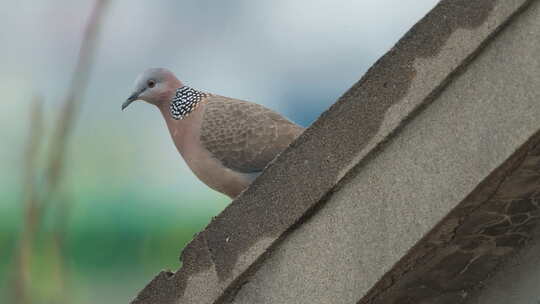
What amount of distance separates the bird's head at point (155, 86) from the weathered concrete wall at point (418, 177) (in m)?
2.45

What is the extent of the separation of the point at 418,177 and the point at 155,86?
293 centimetres

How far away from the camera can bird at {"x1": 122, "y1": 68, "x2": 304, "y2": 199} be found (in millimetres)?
5301

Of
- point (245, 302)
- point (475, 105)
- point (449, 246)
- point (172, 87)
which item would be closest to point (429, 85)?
point (475, 105)

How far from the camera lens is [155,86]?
619cm

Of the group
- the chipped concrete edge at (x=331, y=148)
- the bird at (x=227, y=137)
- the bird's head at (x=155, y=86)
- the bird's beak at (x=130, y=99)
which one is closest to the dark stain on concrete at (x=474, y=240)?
the chipped concrete edge at (x=331, y=148)

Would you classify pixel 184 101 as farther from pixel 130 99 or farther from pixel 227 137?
pixel 227 137

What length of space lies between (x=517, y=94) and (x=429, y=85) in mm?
311

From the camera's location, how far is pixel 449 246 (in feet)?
12.2

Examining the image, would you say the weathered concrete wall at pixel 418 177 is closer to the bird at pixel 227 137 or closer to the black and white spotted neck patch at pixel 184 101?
the bird at pixel 227 137

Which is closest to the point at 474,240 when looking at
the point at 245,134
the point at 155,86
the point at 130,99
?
the point at 245,134

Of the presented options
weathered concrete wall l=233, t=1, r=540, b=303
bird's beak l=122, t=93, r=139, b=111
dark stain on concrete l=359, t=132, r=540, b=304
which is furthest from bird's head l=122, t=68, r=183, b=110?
dark stain on concrete l=359, t=132, r=540, b=304

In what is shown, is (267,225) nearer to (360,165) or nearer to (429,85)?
(360,165)

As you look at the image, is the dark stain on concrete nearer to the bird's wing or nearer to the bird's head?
the bird's wing

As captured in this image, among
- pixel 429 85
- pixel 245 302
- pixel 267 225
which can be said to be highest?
pixel 429 85
